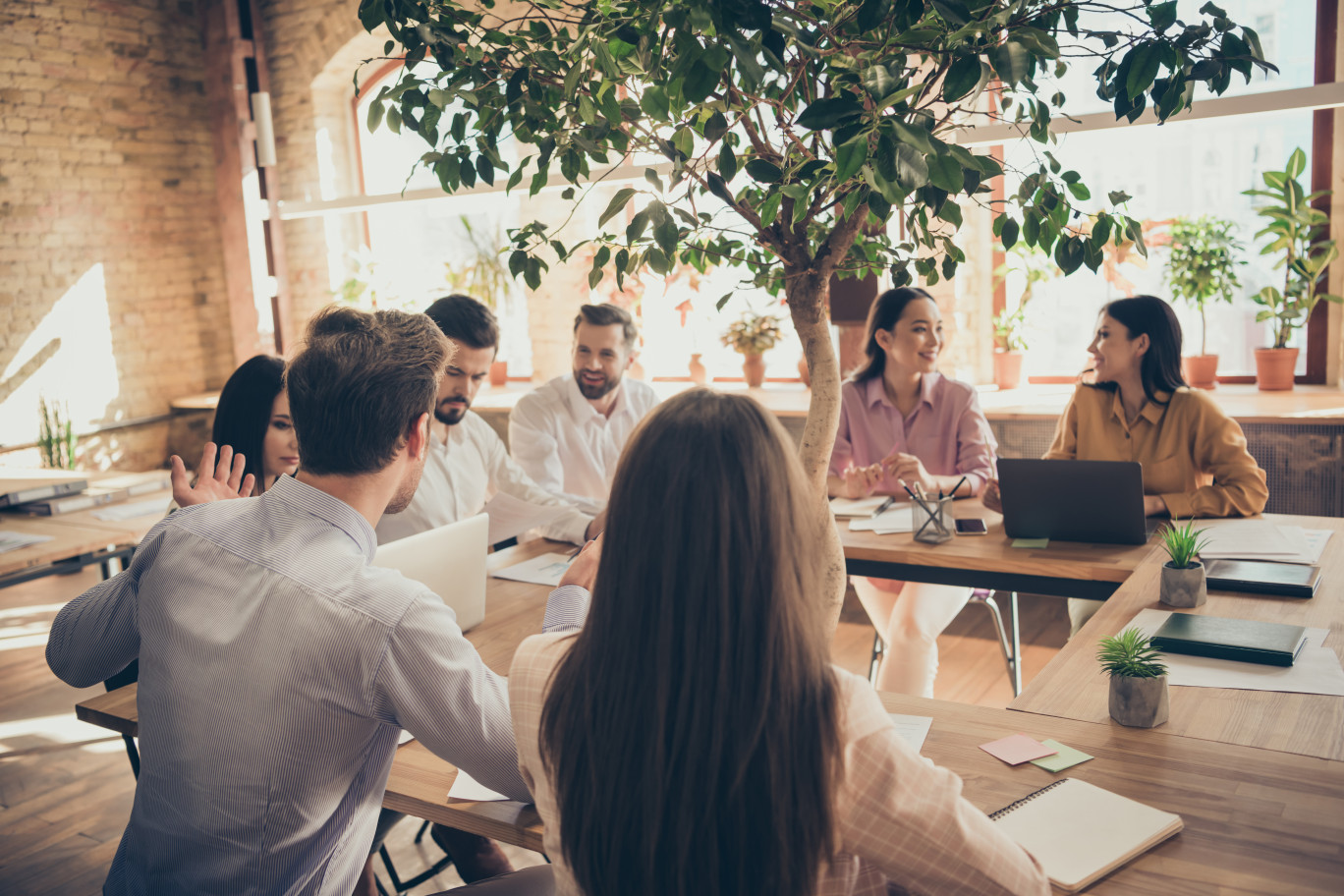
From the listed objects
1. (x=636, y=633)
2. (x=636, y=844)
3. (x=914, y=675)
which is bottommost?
(x=914, y=675)

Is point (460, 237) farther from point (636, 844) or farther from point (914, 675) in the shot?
point (636, 844)

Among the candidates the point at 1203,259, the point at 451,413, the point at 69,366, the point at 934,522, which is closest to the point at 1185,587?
the point at 934,522

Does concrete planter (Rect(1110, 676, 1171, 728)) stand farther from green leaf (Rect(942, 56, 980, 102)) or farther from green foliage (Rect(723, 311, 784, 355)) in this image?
green foliage (Rect(723, 311, 784, 355))

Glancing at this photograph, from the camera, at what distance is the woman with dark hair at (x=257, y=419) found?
93.0 inches

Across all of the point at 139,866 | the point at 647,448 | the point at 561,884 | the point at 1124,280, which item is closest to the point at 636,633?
the point at 647,448

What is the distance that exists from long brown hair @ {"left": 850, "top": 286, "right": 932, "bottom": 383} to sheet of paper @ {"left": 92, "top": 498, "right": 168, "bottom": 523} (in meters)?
2.69

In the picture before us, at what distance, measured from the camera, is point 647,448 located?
102 centimetres

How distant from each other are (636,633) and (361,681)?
0.46 metres

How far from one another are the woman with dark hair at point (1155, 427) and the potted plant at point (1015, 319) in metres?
2.10

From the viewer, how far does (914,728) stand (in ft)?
→ 5.14

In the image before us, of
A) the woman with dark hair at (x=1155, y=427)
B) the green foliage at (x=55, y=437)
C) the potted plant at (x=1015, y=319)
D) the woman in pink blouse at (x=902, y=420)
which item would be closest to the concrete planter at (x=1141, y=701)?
the woman with dark hair at (x=1155, y=427)

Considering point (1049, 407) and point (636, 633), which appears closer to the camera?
point (636, 633)

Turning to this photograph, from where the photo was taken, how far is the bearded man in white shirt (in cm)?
351

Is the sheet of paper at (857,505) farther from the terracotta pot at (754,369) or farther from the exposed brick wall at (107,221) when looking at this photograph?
the exposed brick wall at (107,221)
